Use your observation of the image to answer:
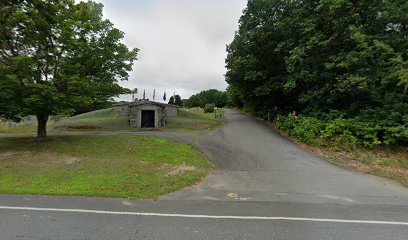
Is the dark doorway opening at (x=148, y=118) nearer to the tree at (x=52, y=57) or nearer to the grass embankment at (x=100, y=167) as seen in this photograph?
the tree at (x=52, y=57)

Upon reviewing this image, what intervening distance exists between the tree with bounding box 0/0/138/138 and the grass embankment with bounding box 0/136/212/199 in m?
2.26

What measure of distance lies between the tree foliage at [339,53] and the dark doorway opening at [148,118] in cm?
928

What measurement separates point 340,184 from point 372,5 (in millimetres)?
13233

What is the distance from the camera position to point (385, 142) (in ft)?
38.3

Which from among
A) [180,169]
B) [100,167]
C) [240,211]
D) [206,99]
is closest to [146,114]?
[100,167]

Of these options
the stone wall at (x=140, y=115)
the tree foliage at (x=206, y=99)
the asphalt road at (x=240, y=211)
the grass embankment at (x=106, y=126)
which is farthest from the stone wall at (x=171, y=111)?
the tree foliage at (x=206, y=99)

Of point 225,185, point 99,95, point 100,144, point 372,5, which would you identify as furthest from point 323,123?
point 99,95

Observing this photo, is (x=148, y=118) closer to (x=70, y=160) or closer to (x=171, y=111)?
(x=171, y=111)

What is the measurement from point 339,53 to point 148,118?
1636cm

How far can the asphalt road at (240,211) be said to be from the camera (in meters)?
4.47

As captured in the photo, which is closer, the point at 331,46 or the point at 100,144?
the point at 100,144

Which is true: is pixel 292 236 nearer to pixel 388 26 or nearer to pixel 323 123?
pixel 323 123

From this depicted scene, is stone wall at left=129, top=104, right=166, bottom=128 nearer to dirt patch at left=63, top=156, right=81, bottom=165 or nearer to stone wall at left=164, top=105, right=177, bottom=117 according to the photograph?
stone wall at left=164, top=105, right=177, bottom=117

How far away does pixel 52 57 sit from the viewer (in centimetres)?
1358
